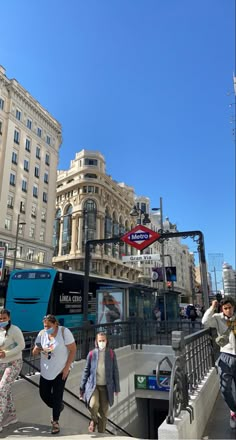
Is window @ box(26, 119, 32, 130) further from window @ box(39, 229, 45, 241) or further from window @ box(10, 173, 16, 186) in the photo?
window @ box(39, 229, 45, 241)

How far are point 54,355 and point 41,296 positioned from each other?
10400mm

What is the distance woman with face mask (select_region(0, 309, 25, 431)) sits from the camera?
480 centimetres

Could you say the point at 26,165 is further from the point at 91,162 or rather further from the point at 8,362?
the point at 8,362

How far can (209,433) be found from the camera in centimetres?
471

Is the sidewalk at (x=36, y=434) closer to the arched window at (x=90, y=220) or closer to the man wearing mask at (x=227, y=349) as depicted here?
the man wearing mask at (x=227, y=349)

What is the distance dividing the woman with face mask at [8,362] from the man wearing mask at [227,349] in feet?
9.28

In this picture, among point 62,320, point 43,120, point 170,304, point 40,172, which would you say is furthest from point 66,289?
point 43,120

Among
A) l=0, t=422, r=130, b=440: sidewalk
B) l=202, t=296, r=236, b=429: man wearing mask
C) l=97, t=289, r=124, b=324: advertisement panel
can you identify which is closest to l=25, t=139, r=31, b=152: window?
l=97, t=289, r=124, b=324: advertisement panel

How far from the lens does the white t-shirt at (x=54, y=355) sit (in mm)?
4766

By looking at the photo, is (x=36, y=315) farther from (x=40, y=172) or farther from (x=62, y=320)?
(x=40, y=172)

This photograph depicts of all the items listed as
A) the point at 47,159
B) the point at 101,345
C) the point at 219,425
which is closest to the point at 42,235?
the point at 47,159

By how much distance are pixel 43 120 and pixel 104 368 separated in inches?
1935

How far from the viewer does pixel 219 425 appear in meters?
4.98

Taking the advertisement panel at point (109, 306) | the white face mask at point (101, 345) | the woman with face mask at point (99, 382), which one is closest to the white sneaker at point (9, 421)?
the woman with face mask at point (99, 382)
